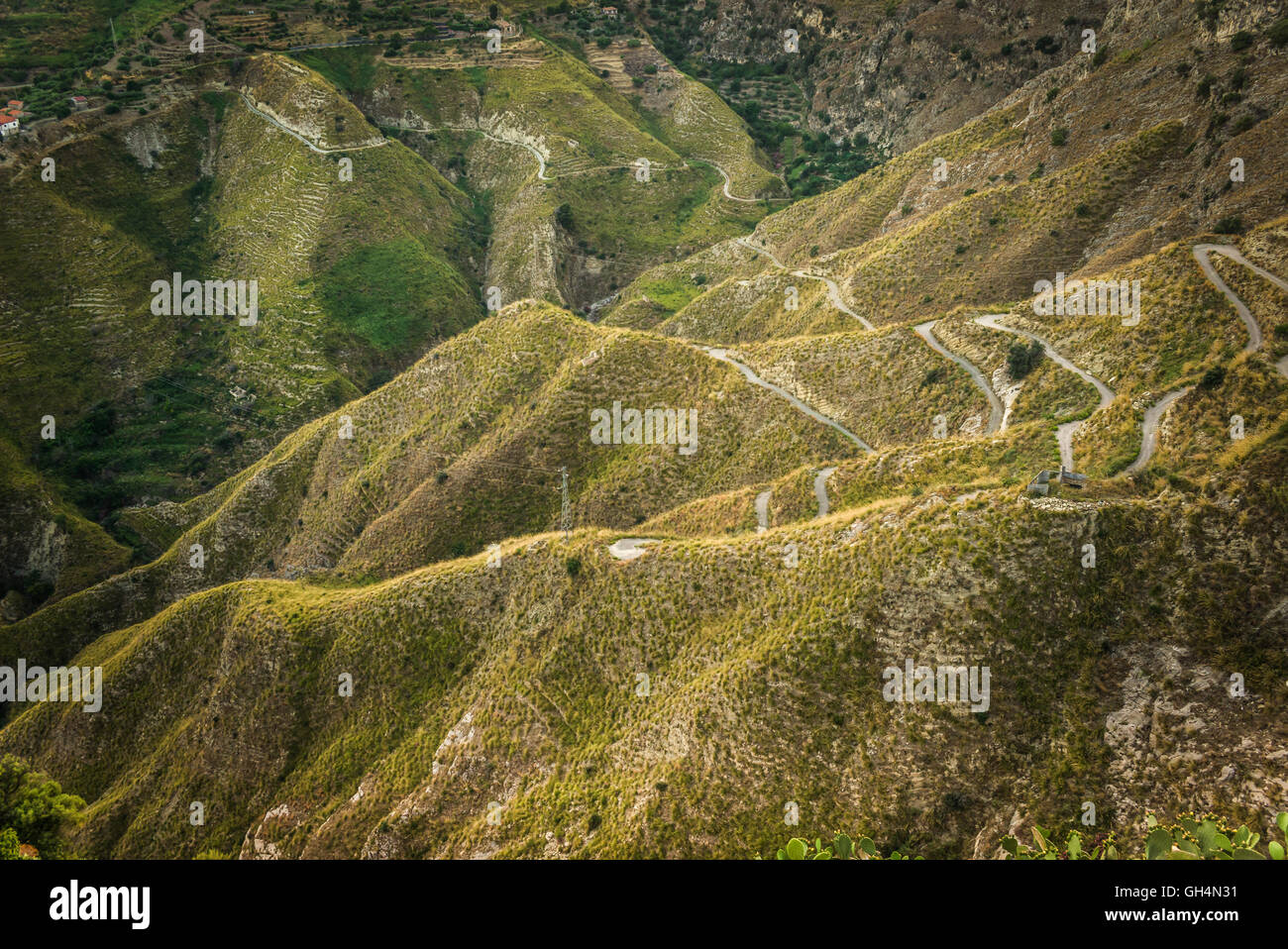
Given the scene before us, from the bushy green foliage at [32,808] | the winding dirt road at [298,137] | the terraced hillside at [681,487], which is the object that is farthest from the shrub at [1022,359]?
the winding dirt road at [298,137]

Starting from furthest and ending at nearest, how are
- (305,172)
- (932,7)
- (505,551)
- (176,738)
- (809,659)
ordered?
(932,7) < (305,172) < (176,738) < (505,551) < (809,659)

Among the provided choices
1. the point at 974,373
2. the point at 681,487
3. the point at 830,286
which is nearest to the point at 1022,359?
the point at 974,373

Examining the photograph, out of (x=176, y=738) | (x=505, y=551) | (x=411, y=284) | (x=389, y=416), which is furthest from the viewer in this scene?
(x=411, y=284)

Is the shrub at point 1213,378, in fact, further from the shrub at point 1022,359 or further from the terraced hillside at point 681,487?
the shrub at point 1022,359

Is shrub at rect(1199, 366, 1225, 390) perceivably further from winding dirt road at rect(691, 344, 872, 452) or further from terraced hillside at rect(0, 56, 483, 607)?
terraced hillside at rect(0, 56, 483, 607)

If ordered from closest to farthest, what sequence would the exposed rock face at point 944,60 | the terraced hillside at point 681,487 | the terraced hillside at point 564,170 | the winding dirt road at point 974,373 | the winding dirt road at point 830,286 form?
1. the terraced hillside at point 681,487
2. the winding dirt road at point 974,373
3. the winding dirt road at point 830,286
4. the exposed rock face at point 944,60
5. the terraced hillside at point 564,170

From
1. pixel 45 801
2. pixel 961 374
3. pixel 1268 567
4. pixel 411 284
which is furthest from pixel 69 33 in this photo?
pixel 1268 567

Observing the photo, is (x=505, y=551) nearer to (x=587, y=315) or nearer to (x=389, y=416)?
(x=389, y=416)

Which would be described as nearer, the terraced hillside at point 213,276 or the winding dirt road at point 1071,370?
the winding dirt road at point 1071,370

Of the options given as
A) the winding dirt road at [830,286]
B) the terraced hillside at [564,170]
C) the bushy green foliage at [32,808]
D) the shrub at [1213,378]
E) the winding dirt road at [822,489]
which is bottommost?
the bushy green foliage at [32,808]

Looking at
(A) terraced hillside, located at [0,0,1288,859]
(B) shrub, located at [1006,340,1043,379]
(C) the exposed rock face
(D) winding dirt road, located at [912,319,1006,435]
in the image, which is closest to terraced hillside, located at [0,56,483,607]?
(A) terraced hillside, located at [0,0,1288,859]

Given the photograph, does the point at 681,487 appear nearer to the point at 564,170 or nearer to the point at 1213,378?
the point at 1213,378
